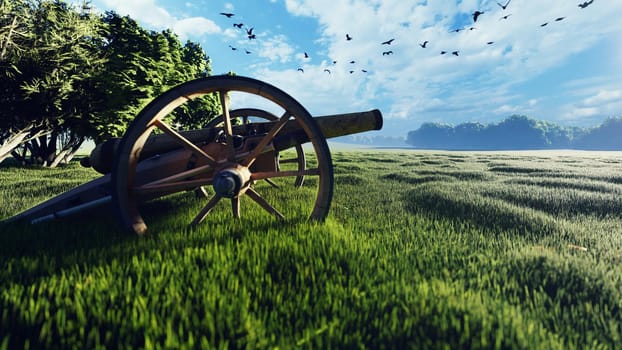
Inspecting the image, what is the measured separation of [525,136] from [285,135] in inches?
7987

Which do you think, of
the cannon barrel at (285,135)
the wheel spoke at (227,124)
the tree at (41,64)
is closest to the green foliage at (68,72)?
the tree at (41,64)

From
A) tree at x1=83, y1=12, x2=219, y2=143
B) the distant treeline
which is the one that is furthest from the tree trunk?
the distant treeline

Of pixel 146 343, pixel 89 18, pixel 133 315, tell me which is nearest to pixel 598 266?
pixel 146 343

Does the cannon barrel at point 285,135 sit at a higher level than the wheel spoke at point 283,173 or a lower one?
higher

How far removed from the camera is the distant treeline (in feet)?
426

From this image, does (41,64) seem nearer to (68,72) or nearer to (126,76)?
(68,72)

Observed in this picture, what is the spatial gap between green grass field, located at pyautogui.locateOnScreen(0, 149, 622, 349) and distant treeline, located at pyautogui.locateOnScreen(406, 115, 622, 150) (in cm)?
18348

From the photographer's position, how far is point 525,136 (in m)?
157

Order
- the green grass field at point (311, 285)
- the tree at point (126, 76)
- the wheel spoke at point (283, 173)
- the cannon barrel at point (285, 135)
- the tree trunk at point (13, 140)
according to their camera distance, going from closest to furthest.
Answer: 1. the green grass field at point (311, 285)
2. the wheel spoke at point (283, 173)
3. the cannon barrel at point (285, 135)
4. the tree trunk at point (13, 140)
5. the tree at point (126, 76)

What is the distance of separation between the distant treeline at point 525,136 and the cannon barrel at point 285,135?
18357cm

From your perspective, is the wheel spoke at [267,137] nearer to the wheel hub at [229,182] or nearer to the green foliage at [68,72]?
the wheel hub at [229,182]

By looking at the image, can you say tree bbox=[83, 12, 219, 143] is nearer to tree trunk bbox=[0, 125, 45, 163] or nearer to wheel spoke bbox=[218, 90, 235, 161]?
tree trunk bbox=[0, 125, 45, 163]

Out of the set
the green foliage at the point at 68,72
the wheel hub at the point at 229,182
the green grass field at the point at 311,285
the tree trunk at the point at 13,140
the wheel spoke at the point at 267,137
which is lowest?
the green grass field at the point at 311,285

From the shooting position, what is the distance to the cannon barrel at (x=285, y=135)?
8.96ft
